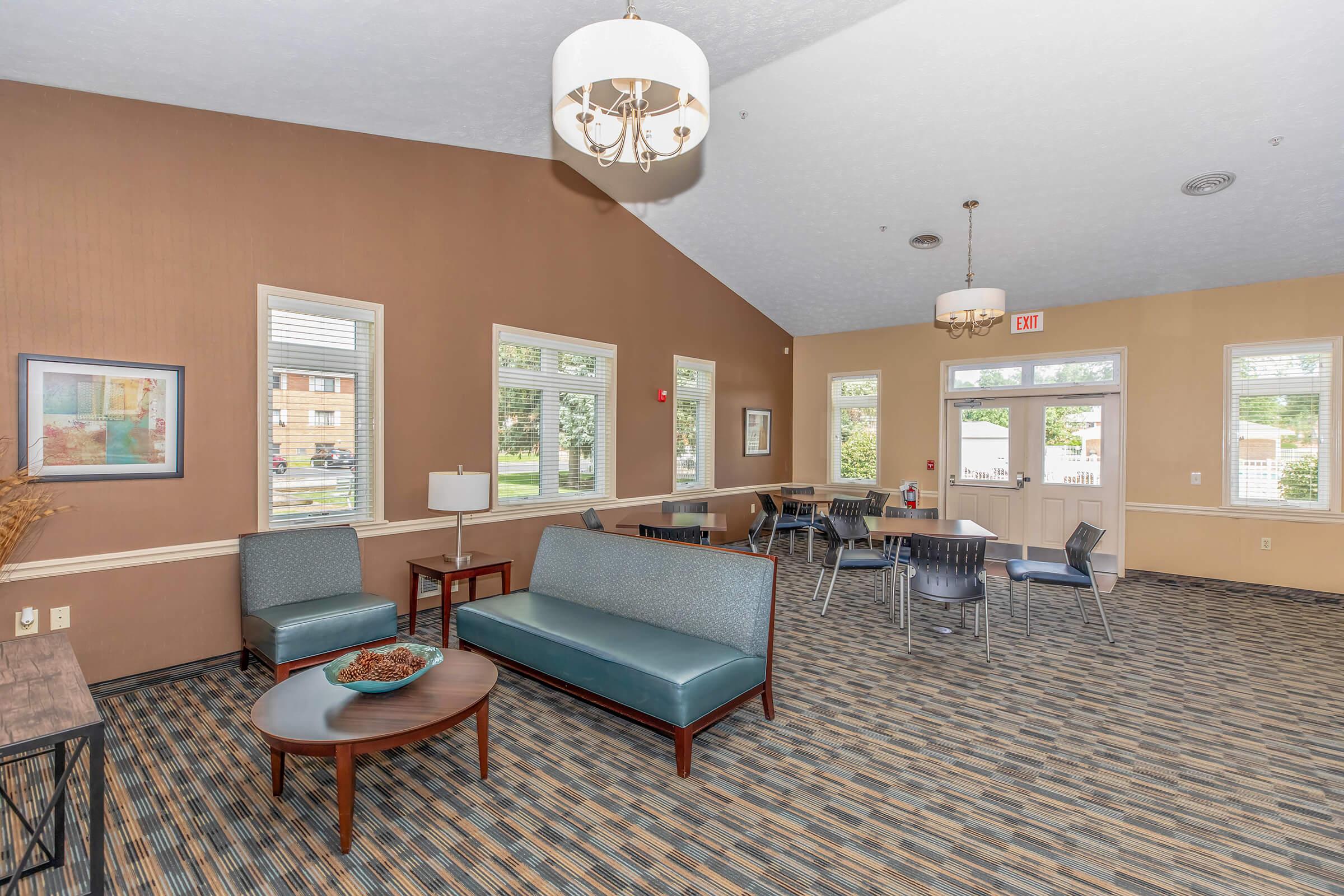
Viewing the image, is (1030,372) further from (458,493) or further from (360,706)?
(360,706)

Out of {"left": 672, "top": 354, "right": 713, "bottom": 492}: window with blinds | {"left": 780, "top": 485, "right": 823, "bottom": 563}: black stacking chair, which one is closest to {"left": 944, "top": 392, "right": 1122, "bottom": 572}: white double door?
{"left": 780, "top": 485, "right": 823, "bottom": 563}: black stacking chair

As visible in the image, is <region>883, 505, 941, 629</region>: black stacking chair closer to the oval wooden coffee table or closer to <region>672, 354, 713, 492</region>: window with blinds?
<region>672, 354, 713, 492</region>: window with blinds

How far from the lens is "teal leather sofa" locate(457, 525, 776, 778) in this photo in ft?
9.08

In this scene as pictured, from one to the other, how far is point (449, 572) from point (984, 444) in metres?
6.51

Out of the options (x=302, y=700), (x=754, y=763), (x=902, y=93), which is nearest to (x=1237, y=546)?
(x=902, y=93)

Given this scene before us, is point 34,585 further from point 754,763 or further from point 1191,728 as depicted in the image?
point 1191,728

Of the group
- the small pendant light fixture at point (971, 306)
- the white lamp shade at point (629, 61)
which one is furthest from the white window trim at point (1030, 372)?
the white lamp shade at point (629, 61)

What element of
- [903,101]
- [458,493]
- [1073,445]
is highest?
[903,101]

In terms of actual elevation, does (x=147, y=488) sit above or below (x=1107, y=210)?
below

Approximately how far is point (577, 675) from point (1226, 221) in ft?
21.2

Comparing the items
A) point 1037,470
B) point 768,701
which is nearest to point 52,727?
→ point 768,701

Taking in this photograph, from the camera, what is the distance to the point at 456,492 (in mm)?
4348

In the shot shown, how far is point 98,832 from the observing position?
1.74 meters

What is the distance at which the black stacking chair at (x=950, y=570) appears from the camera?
13.4ft
